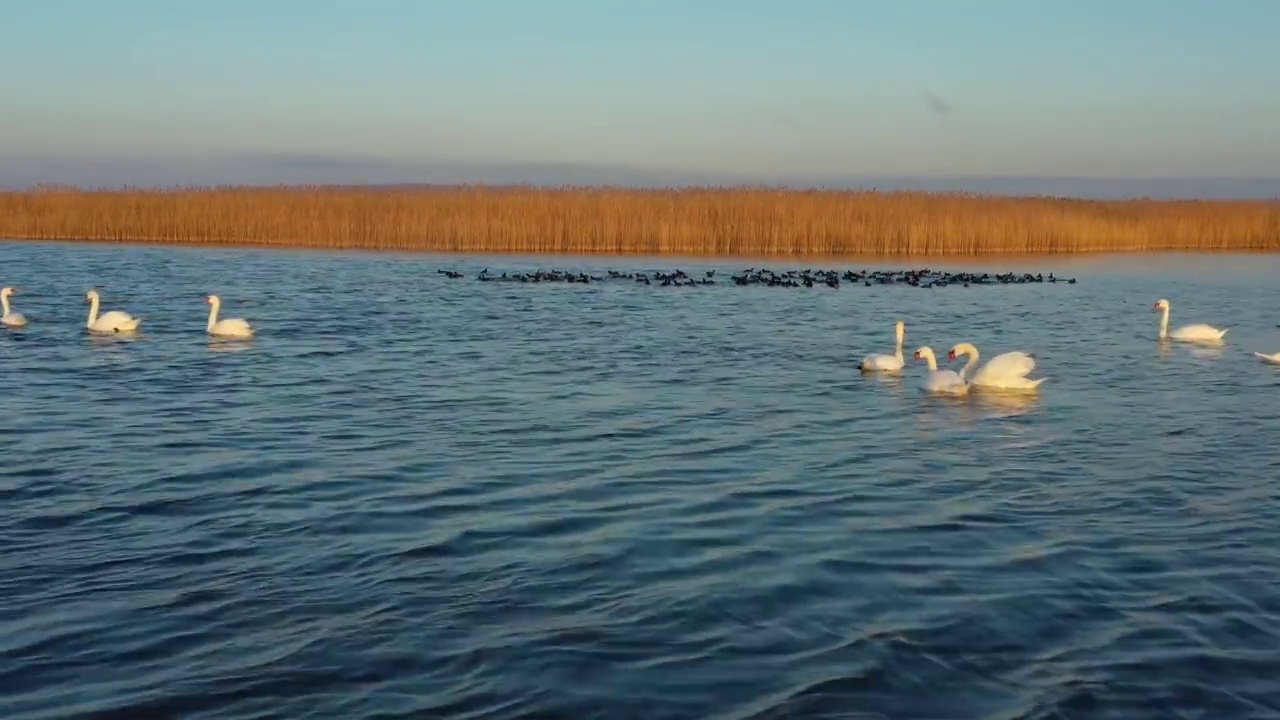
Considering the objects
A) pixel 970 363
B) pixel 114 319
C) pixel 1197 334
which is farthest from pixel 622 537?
pixel 1197 334

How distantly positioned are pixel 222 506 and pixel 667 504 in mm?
2932

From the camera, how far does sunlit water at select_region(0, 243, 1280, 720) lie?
614 cm

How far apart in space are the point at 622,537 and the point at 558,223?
98.2 ft

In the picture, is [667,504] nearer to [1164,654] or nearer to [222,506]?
[222,506]

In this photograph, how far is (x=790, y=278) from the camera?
3052cm

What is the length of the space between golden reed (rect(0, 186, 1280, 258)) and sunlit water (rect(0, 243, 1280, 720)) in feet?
65.2

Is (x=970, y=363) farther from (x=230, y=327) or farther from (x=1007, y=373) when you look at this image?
(x=230, y=327)

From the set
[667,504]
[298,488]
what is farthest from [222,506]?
[667,504]

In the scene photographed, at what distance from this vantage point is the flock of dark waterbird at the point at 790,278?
29.4 meters

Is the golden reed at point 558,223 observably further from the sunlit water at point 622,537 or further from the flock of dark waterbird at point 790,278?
the sunlit water at point 622,537

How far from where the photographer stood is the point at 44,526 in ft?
28.3

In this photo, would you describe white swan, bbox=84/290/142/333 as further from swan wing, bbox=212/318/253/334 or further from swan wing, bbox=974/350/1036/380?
swan wing, bbox=974/350/1036/380

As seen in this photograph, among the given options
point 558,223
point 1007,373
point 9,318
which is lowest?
point 9,318

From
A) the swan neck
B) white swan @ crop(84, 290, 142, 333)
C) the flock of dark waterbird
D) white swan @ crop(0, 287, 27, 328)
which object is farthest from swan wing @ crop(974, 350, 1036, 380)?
the flock of dark waterbird
